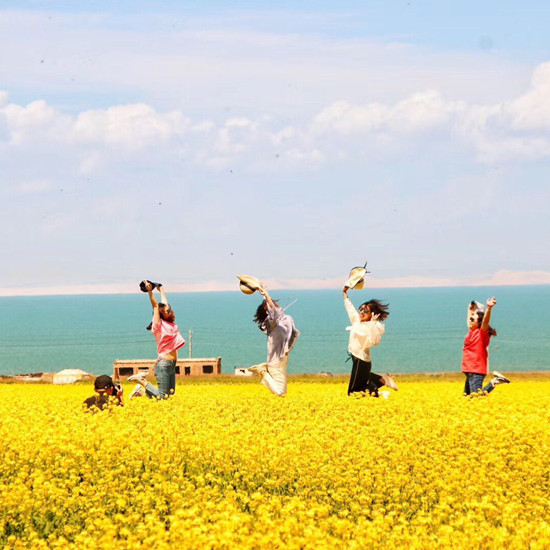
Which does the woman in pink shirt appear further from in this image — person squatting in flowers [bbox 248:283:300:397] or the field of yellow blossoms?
person squatting in flowers [bbox 248:283:300:397]

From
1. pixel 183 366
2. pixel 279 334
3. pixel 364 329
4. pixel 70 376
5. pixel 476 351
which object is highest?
pixel 364 329

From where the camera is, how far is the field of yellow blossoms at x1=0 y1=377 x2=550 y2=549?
890 centimetres

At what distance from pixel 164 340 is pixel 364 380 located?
13.6ft

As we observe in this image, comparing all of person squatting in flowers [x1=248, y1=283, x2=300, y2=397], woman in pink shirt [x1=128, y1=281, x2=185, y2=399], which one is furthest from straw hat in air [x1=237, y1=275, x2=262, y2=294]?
woman in pink shirt [x1=128, y1=281, x2=185, y2=399]

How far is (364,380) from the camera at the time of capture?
18.7 metres

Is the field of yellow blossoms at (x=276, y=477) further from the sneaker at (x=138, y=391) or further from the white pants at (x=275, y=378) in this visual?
the sneaker at (x=138, y=391)

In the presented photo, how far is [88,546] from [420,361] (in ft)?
602

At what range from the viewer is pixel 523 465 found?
12367mm

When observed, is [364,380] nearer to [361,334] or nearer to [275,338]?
[361,334]

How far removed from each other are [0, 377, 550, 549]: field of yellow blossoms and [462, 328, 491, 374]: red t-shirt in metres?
1.98

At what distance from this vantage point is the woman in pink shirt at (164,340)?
1822cm

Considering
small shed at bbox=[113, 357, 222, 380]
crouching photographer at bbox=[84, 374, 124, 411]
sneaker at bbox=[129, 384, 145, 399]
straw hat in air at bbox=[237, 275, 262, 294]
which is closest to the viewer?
crouching photographer at bbox=[84, 374, 124, 411]

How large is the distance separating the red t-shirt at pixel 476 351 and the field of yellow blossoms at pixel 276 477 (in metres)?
Answer: 1.98

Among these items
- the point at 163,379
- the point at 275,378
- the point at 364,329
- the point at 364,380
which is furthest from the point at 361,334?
the point at 163,379
